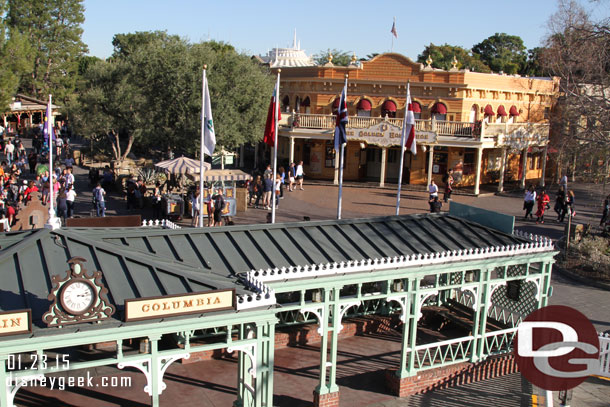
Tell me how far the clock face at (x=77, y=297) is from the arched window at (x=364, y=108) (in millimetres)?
28982

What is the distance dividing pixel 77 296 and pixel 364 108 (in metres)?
29.1

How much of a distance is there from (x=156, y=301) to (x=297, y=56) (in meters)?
60.4

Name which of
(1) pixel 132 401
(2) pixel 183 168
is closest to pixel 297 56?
(2) pixel 183 168

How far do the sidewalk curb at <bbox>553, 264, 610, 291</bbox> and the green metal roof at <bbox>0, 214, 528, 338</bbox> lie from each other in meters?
7.90

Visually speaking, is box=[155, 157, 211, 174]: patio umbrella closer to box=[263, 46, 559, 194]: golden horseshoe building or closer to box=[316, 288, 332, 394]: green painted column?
box=[263, 46, 559, 194]: golden horseshoe building

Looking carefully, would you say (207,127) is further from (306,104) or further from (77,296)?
(306,104)

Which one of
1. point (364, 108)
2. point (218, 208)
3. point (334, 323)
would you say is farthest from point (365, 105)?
point (334, 323)

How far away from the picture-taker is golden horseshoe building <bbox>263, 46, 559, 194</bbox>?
Result: 1281 inches

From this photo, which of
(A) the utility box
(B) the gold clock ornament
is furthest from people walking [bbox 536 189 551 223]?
(B) the gold clock ornament

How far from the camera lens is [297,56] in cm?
6575

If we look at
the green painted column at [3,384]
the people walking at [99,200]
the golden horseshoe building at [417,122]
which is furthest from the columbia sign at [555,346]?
the golden horseshoe building at [417,122]

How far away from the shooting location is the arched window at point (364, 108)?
35094 millimetres

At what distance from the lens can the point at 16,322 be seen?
7160mm

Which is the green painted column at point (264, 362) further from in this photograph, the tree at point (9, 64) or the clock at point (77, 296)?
the tree at point (9, 64)
